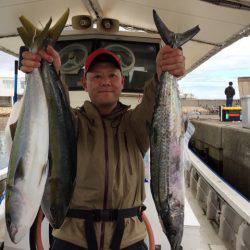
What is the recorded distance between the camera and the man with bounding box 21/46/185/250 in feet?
7.94

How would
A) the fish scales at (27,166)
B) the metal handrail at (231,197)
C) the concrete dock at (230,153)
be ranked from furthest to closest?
the concrete dock at (230,153), the metal handrail at (231,197), the fish scales at (27,166)

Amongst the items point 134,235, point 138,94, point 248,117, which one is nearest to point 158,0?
point 138,94

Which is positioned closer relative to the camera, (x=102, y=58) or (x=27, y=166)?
(x=27, y=166)

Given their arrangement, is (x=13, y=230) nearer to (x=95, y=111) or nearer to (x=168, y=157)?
(x=168, y=157)

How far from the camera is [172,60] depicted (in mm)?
2156

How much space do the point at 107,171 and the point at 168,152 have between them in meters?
0.46

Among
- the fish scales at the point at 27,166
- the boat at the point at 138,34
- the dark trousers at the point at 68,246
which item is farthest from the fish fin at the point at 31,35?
the boat at the point at 138,34

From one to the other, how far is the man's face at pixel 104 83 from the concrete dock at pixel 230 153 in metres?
3.95

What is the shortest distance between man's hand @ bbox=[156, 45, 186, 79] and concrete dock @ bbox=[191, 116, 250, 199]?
13.5 ft

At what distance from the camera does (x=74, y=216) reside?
2436mm

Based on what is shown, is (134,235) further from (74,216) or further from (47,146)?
(47,146)

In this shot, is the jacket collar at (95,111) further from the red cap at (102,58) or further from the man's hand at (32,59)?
the man's hand at (32,59)

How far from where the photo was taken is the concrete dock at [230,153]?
247 inches

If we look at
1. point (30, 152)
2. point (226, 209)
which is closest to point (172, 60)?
point (30, 152)
